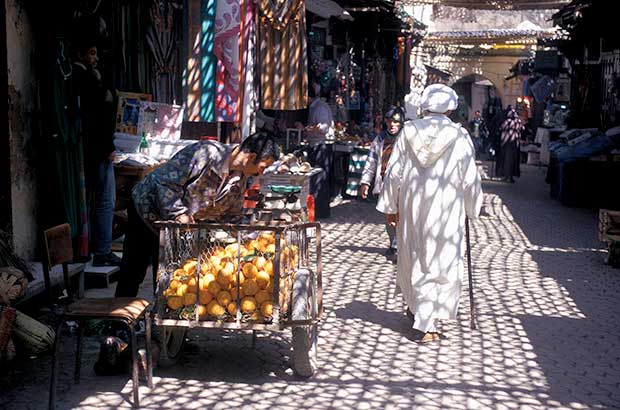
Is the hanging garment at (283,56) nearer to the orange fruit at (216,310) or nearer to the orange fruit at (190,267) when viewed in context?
the orange fruit at (190,267)

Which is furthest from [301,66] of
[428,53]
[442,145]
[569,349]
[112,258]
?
[428,53]

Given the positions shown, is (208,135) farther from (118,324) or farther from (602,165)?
(602,165)

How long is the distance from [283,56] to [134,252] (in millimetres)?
5584

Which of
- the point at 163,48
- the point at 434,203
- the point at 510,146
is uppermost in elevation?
the point at 163,48

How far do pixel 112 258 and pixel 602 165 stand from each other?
31.9 feet

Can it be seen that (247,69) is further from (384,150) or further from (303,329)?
(303,329)

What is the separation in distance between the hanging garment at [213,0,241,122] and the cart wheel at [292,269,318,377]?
12.9 feet

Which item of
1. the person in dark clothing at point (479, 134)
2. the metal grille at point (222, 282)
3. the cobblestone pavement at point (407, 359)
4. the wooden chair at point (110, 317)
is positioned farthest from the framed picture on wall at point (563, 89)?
the wooden chair at point (110, 317)

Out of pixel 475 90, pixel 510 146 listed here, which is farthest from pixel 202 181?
pixel 475 90

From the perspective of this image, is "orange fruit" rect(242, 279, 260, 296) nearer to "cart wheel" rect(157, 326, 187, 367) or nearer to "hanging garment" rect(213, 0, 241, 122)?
"cart wheel" rect(157, 326, 187, 367)

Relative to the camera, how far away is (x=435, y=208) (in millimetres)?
6559

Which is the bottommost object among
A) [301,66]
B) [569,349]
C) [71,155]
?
[569,349]

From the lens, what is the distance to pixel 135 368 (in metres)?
4.85

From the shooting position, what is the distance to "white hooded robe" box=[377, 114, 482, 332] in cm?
652
